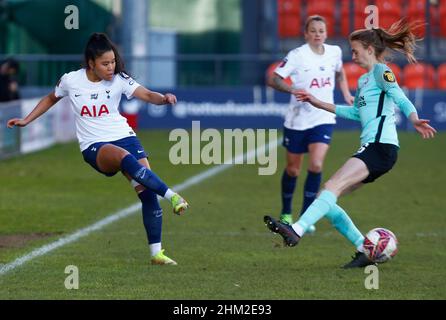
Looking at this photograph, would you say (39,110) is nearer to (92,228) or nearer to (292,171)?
(92,228)

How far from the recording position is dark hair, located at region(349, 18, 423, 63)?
31.4 ft

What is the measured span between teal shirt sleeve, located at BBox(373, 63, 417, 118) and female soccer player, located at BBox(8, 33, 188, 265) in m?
1.70

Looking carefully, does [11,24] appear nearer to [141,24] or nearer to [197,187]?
[141,24]

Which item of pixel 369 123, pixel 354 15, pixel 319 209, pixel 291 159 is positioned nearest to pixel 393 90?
pixel 369 123

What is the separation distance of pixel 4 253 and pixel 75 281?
70.9 inches

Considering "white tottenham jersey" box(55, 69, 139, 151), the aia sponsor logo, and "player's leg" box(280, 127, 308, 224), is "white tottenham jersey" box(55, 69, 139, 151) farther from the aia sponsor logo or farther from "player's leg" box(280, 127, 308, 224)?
"player's leg" box(280, 127, 308, 224)

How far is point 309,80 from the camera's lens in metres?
12.5

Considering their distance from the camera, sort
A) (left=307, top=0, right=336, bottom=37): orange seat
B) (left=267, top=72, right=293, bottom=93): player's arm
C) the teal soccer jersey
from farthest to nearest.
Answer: (left=307, top=0, right=336, bottom=37): orange seat, (left=267, top=72, right=293, bottom=93): player's arm, the teal soccer jersey

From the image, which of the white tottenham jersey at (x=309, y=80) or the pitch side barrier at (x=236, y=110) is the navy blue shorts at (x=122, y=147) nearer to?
the white tottenham jersey at (x=309, y=80)

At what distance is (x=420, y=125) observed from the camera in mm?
8945

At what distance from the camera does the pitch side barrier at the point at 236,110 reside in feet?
88.2

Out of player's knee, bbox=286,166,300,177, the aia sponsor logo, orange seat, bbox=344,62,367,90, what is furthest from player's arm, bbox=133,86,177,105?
orange seat, bbox=344,62,367,90

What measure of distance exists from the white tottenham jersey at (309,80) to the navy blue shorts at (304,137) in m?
0.05
